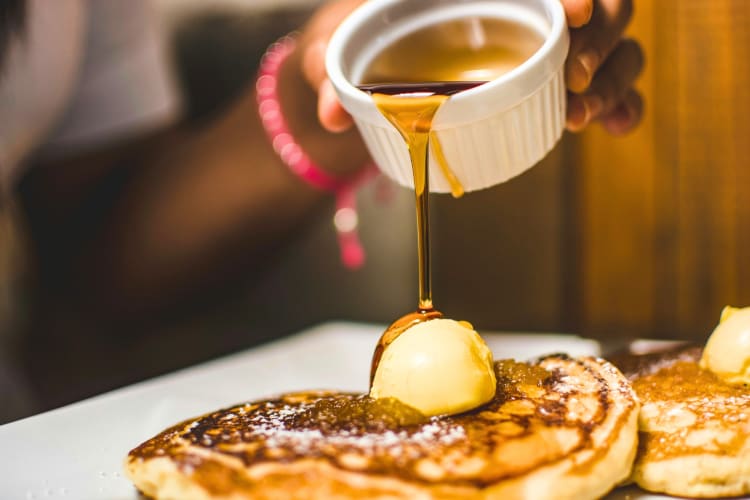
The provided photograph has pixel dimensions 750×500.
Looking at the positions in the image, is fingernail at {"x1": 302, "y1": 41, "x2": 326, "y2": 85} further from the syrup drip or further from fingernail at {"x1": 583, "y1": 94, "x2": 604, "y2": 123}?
fingernail at {"x1": 583, "y1": 94, "x2": 604, "y2": 123}

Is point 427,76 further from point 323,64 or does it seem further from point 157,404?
point 157,404

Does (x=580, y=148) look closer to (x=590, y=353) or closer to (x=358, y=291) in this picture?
(x=358, y=291)

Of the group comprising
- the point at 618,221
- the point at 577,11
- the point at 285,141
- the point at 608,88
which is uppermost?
the point at 577,11

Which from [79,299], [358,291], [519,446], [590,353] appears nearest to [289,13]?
[358,291]

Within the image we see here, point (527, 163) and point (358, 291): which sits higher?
point (527, 163)

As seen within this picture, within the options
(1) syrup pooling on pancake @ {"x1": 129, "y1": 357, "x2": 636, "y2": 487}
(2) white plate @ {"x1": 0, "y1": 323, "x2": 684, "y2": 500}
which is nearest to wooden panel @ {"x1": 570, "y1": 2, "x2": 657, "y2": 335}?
(2) white plate @ {"x1": 0, "y1": 323, "x2": 684, "y2": 500}

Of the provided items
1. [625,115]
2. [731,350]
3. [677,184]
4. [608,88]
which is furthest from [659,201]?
[731,350]
